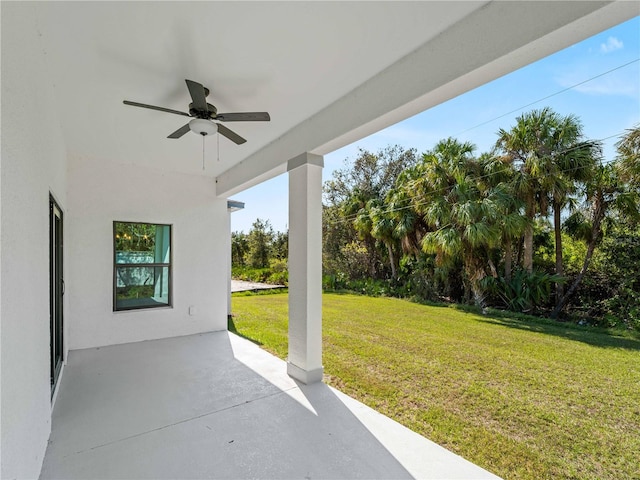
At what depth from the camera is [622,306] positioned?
7094 millimetres

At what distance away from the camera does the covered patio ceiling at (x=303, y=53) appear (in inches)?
71.4

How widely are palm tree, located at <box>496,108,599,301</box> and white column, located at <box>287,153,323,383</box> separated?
680 cm

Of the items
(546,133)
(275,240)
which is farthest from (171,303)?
(275,240)

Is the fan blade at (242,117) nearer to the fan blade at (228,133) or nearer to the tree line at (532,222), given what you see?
the fan blade at (228,133)

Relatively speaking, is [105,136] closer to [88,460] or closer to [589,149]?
[88,460]

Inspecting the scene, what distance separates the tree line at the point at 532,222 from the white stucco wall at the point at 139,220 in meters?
6.00

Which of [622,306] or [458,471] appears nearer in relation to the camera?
[458,471]

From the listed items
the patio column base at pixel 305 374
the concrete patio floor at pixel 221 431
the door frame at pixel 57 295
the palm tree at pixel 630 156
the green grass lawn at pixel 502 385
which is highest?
the palm tree at pixel 630 156

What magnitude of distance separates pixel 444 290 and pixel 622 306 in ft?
14.2

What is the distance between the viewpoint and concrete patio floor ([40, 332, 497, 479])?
2.09 meters

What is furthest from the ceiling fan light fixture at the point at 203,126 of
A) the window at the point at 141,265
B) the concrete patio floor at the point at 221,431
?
the window at the point at 141,265

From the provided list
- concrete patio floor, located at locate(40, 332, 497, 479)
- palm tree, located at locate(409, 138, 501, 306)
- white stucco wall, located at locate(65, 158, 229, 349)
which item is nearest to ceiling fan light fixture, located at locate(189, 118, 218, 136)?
concrete patio floor, located at locate(40, 332, 497, 479)

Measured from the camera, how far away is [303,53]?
90.0 inches

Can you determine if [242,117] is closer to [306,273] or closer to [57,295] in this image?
[306,273]
